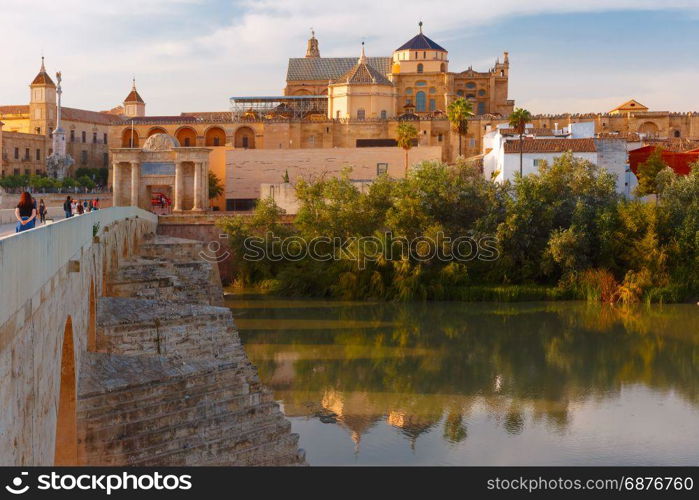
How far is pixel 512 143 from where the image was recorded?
138ft

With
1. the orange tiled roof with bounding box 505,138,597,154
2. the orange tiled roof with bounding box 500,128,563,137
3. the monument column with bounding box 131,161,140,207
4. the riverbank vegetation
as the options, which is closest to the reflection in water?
the riverbank vegetation

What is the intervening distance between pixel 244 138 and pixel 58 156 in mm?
13369

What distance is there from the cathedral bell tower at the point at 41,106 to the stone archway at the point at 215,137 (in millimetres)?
13803

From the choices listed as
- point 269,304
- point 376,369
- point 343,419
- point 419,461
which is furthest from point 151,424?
point 269,304

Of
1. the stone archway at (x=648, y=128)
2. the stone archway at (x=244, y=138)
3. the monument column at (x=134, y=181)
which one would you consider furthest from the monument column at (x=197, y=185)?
the stone archway at (x=648, y=128)

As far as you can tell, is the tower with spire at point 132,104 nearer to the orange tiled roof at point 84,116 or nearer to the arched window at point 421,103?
the orange tiled roof at point 84,116

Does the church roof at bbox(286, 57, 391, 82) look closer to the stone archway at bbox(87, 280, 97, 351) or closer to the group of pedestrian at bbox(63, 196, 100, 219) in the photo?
the group of pedestrian at bbox(63, 196, 100, 219)

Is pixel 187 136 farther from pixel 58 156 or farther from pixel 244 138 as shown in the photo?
pixel 58 156

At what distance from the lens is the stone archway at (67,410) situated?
976cm

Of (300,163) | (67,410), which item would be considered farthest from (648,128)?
(67,410)

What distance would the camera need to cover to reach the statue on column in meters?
64.5

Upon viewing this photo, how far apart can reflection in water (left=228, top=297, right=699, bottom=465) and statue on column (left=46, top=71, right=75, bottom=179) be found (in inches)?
1453

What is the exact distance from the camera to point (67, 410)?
388 inches
